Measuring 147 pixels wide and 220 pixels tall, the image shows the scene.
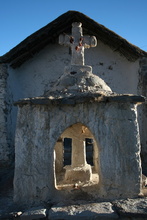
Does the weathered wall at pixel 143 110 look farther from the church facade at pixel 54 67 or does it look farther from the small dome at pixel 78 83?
the small dome at pixel 78 83

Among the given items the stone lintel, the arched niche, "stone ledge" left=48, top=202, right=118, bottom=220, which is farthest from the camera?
the arched niche

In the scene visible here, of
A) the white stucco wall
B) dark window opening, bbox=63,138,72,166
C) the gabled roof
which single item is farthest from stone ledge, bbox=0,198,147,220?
the gabled roof

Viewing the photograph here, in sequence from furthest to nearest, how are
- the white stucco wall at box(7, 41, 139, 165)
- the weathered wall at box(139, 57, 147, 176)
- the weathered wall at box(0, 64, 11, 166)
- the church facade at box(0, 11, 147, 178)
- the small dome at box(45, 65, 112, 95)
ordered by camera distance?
1. the white stucco wall at box(7, 41, 139, 165)
2. the weathered wall at box(139, 57, 147, 176)
3. the church facade at box(0, 11, 147, 178)
4. the weathered wall at box(0, 64, 11, 166)
5. the small dome at box(45, 65, 112, 95)

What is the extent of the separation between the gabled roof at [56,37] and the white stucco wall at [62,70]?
23cm

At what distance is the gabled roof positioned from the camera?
6.47 meters

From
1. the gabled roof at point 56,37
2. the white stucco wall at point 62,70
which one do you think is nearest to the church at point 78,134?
the gabled roof at point 56,37

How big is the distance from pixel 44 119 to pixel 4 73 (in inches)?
146

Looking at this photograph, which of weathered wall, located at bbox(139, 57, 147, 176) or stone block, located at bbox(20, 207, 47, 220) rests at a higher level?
weathered wall, located at bbox(139, 57, 147, 176)

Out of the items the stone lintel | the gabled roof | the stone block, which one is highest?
the gabled roof

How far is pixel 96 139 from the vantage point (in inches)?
131

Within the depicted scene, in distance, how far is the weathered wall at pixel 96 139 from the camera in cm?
329

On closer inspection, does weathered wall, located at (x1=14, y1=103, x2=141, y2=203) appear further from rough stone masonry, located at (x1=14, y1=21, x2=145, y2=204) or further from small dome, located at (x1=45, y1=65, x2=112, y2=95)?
small dome, located at (x1=45, y1=65, x2=112, y2=95)

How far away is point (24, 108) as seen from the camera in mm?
3441

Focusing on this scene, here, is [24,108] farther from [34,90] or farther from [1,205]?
[34,90]
